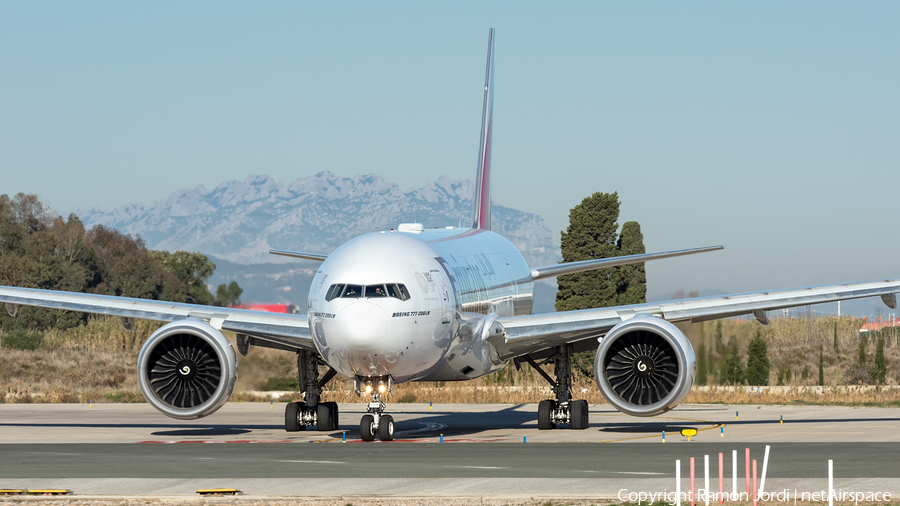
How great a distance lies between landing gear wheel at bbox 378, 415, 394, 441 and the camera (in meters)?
23.7

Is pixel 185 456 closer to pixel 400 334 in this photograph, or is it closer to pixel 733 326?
pixel 400 334

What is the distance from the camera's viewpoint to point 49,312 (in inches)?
3191

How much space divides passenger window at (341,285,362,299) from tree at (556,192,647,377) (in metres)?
34.4

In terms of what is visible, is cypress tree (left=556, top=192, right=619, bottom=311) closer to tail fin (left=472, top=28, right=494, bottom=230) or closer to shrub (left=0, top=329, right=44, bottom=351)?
tail fin (left=472, top=28, right=494, bottom=230)

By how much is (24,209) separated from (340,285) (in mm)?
93694

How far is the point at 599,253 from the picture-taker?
57.6 meters

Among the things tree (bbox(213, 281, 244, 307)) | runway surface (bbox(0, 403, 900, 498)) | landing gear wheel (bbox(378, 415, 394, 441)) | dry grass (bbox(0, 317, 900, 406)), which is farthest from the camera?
tree (bbox(213, 281, 244, 307))

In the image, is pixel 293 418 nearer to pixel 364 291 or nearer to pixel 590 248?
pixel 364 291

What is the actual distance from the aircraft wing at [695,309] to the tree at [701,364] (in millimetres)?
12199

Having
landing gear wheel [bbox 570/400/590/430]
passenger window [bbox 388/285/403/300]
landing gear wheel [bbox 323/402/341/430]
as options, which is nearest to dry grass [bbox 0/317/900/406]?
landing gear wheel [bbox 570/400/590/430]

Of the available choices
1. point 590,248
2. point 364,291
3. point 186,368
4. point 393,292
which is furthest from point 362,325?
point 590,248

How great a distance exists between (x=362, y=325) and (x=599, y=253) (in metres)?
36.9

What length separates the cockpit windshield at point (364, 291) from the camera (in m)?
22.2

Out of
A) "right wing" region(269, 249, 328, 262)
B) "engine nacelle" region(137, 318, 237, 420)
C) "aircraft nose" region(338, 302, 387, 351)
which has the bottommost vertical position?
"engine nacelle" region(137, 318, 237, 420)
